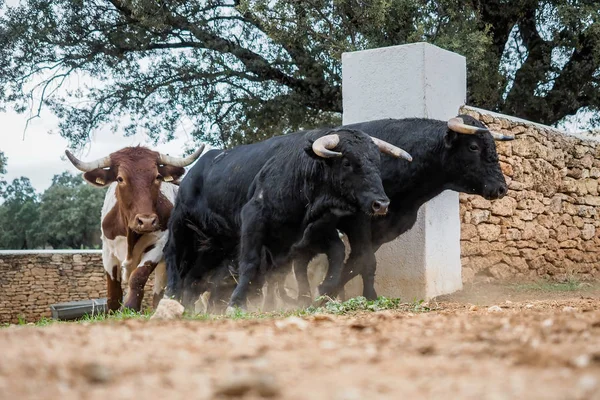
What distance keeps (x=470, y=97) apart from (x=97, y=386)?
12297mm

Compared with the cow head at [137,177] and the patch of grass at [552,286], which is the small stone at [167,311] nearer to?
the cow head at [137,177]

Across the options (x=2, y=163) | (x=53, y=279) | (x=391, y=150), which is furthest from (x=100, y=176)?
(x=2, y=163)

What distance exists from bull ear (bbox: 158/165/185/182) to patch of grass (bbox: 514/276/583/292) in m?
4.05

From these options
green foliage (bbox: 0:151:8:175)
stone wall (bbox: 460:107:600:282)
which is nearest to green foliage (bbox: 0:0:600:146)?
stone wall (bbox: 460:107:600:282)

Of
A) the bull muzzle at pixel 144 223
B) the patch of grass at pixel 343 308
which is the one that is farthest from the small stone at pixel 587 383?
the bull muzzle at pixel 144 223

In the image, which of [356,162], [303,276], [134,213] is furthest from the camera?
[134,213]

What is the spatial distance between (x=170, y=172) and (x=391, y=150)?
3318 mm

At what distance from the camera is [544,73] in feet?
49.1

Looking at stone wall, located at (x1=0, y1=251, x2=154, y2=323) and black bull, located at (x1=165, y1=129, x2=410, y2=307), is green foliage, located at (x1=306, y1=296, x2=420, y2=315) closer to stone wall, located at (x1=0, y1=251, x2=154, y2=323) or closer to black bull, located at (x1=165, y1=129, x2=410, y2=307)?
black bull, located at (x1=165, y1=129, x2=410, y2=307)

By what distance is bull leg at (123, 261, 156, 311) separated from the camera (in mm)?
9087

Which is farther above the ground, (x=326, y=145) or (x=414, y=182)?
(x=326, y=145)

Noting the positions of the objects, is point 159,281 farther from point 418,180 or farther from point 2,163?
point 2,163

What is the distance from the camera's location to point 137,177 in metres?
9.16

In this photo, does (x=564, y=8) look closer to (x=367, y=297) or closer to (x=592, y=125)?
(x=592, y=125)
